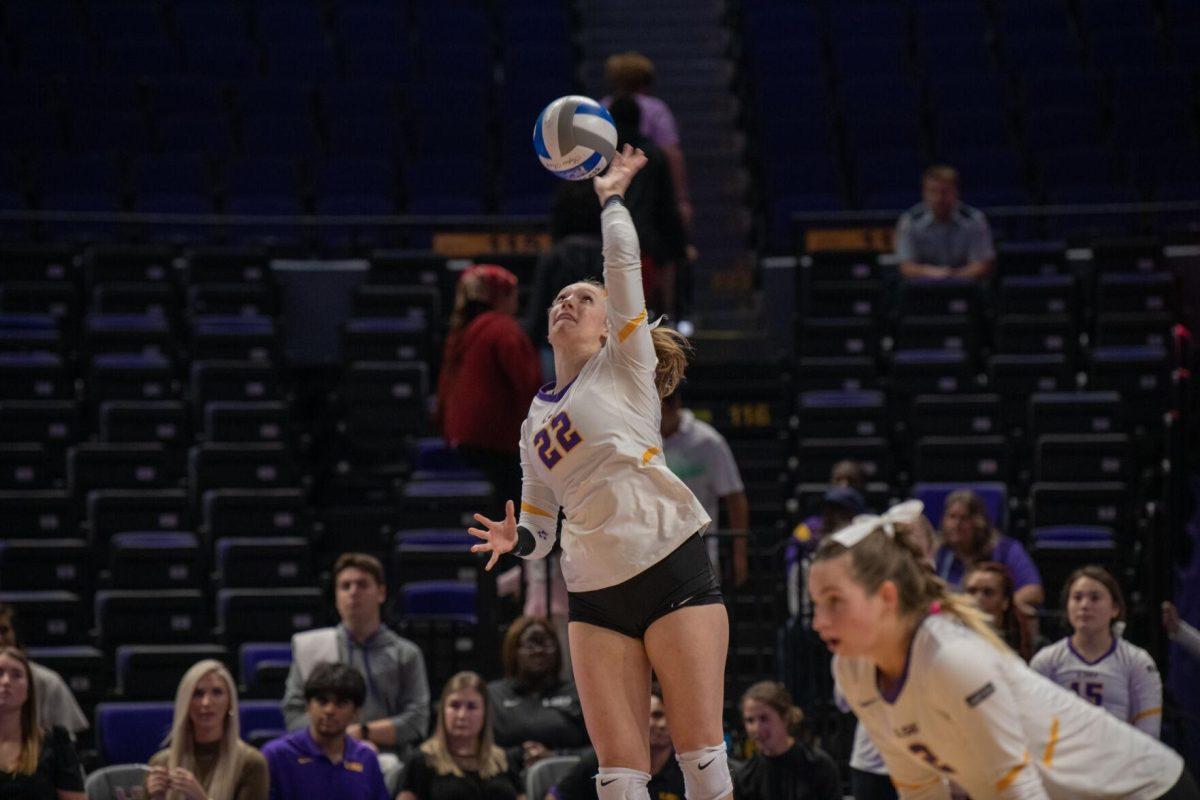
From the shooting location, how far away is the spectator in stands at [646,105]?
848 centimetres

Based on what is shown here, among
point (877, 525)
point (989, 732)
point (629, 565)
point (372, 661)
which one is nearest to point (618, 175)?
point (629, 565)

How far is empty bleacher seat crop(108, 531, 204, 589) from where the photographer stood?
909cm

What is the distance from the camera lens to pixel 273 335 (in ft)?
36.8

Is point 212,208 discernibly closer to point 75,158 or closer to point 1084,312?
point 75,158

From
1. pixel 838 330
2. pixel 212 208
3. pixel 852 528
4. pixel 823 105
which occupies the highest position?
pixel 823 105

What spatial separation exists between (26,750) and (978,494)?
16.1 feet

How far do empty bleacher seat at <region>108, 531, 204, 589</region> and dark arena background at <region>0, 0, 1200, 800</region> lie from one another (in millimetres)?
24

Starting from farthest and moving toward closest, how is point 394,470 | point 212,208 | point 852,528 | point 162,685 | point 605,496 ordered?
point 212,208 < point 394,470 < point 162,685 < point 605,496 < point 852,528

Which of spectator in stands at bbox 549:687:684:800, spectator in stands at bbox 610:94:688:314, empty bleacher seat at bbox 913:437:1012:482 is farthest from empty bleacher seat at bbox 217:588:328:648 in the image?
empty bleacher seat at bbox 913:437:1012:482

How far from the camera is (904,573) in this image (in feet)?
12.0

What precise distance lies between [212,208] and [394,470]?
3405mm

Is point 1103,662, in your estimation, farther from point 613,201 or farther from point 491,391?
point 613,201

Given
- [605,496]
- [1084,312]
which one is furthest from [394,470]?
[605,496]

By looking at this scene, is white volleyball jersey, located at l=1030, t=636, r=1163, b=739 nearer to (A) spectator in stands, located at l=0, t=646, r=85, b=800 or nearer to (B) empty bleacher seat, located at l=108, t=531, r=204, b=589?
(A) spectator in stands, located at l=0, t=646, r=85, b=800
